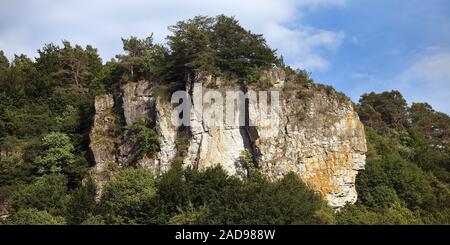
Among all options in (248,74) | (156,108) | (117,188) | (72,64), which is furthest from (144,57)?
(72,64)

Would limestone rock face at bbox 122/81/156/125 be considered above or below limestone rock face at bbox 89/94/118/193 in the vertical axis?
above

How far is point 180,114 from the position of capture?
33.3m

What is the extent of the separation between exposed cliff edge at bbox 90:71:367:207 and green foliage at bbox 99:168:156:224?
2.76 metres

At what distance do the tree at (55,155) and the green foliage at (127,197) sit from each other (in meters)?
6.56

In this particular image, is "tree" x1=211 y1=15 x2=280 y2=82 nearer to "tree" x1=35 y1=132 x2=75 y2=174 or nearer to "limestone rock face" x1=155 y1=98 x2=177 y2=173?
"limestone rock face" x1=155 y1=98 x2=177 y2=173

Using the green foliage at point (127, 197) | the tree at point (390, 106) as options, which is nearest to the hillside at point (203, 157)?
the green foliage at point (127, 197)

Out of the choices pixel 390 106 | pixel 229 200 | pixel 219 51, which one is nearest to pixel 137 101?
pixel 219 51

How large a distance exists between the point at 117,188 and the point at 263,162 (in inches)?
348

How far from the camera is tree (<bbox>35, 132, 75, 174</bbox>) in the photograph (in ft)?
115

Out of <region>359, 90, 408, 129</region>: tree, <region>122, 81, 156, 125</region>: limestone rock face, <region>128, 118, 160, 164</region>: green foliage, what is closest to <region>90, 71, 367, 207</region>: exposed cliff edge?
<region>128, 118, 160, 164</region>: green foliage

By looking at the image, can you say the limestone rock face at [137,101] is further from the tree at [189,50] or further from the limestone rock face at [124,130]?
the tree at [189,50]

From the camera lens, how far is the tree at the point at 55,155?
115 feet

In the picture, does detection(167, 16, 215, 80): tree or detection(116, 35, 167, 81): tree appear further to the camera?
detection(116, 35, 167, 81): tree
